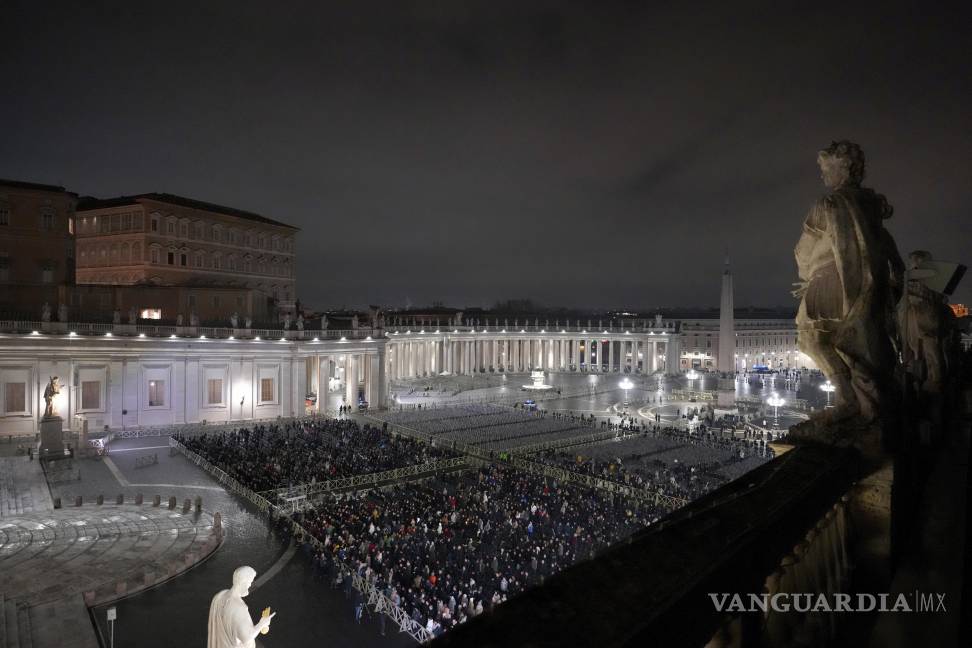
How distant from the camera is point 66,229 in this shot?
48.1 m

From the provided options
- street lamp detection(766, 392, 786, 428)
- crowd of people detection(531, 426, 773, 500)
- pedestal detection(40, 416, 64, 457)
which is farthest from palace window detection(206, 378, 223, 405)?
street lamp detection(766, 392, 786, 428)

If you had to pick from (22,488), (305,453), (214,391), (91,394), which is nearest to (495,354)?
(214,391)

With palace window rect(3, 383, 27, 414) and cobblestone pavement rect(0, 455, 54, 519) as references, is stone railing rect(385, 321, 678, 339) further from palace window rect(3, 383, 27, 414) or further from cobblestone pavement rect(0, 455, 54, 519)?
cobblestone pavement rect(0, 455, 54, 519)

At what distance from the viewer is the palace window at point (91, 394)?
4203 centimetres

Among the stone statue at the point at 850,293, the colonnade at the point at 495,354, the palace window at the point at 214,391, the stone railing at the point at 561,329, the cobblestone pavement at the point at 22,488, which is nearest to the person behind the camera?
the stone statue at the point at 850,293

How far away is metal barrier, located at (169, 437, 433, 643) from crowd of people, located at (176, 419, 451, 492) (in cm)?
36

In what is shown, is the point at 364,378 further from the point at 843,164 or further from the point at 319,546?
the point at 843,164

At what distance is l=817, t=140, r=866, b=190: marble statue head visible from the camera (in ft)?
22.0

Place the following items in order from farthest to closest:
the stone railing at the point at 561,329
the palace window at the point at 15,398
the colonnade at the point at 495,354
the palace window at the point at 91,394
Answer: the stone railing at the point at 561,329, the colonnade at the point at 495,354, the palace window at the point at 91,394, the palace window at the point at 15,398

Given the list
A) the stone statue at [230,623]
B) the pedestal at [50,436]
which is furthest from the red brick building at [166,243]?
the stone statue at [230,623]

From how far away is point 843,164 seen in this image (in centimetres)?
671

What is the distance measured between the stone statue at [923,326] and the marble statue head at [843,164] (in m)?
5.56

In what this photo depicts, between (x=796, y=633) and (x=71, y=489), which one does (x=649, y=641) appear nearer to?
(x=796, y=633)

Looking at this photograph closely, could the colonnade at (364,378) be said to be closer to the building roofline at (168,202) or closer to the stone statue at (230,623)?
the building roofline at (168,202)
